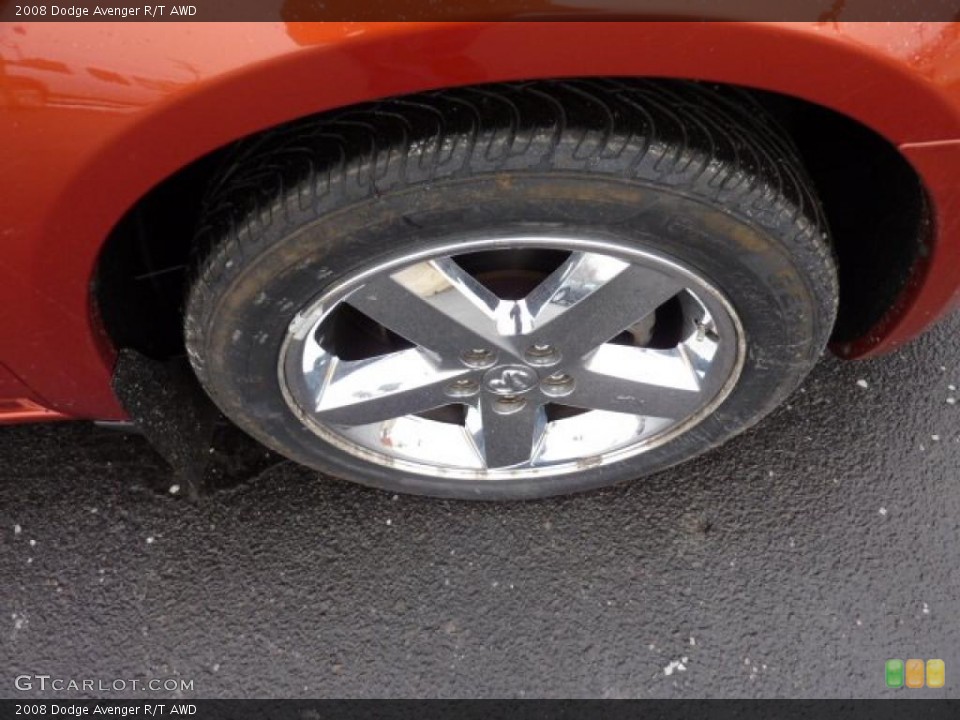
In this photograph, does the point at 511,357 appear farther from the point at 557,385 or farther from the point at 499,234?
the point at 499,234

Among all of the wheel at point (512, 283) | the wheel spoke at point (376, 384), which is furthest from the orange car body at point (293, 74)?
the wheel spoke at point (376, 384)

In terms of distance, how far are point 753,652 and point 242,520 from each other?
1147mm

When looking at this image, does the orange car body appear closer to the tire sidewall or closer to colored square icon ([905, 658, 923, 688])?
the tire sidewall

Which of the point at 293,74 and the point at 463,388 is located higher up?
the point at 293,74

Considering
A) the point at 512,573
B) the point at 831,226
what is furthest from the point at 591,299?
the point at 512,573

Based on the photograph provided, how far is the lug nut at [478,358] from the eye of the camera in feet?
5.68

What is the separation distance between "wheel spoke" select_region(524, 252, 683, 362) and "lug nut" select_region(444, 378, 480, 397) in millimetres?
168

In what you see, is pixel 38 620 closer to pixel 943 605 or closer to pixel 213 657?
pixel 213 657

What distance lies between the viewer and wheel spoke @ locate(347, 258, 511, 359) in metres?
1.56

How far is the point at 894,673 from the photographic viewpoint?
6.42 ft

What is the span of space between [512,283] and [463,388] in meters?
0.23

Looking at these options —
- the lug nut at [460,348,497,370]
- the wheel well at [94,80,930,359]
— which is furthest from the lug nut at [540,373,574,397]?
the wheel well at [94,80,930,359]

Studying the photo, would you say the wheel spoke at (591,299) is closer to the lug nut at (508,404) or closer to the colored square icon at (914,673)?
the lug nut at (508,404)

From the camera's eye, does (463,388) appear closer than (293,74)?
No
